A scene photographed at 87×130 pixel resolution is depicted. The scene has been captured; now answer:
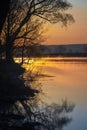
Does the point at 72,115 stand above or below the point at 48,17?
below

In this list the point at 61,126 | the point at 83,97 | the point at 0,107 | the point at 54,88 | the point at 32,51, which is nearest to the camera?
the point at 61,126

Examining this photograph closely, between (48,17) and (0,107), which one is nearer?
(0,107)

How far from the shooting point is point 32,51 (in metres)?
46.7

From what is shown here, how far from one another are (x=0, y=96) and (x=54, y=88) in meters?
12.5

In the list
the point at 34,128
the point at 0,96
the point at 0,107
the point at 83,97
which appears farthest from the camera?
the point at 83,97

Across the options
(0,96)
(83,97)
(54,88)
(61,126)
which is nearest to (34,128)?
(61,126)

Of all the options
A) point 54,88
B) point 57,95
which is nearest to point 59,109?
point 57,95

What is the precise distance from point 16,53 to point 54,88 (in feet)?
35.6

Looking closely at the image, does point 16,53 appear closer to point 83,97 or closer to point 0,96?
point 83,97

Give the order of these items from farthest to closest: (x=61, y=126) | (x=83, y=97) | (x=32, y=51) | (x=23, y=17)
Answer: (x=32, y=51)
(x=23, y=17)
(x=83, y=97)
(x=61, y=126)

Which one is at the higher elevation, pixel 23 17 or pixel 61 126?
pixel 23 17

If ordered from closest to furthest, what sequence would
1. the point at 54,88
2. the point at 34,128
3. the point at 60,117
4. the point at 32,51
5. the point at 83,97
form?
the point at 34,128, the point at 60,117, the point at 83,97, the point at 54,88, the point at 32,51

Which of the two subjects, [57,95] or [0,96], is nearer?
[0,96]

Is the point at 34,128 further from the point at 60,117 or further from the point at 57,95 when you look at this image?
the point at 57,95
